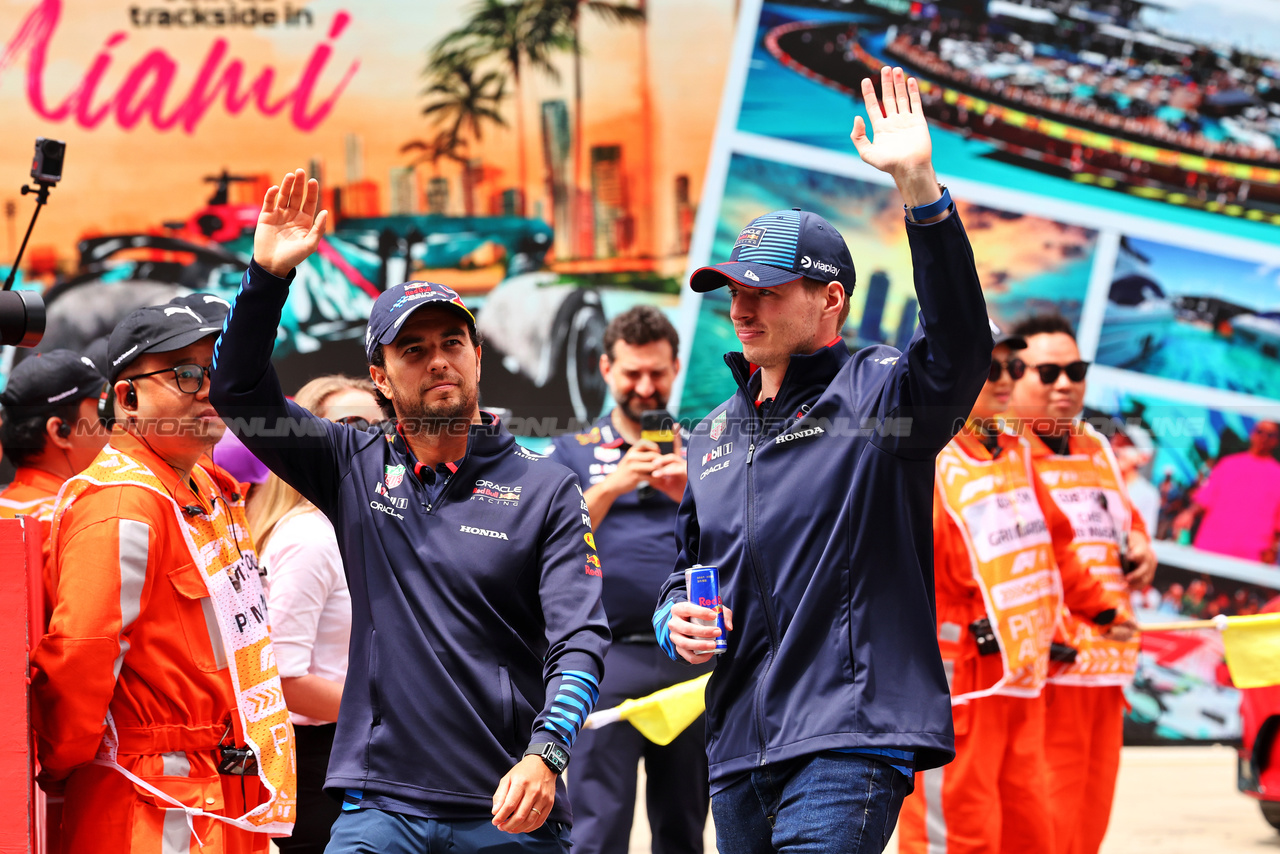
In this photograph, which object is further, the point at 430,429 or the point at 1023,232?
the point at 1023,232

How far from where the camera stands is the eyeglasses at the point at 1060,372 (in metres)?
6.28

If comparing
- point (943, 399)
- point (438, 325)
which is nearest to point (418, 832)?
point (438, 325)

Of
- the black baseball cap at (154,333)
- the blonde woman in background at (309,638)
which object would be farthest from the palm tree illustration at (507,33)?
the black baseball cap at (154,333)

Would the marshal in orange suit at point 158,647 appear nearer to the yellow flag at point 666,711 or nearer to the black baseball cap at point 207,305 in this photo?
the black baseball cap at point 207,305

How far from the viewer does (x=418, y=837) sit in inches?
125

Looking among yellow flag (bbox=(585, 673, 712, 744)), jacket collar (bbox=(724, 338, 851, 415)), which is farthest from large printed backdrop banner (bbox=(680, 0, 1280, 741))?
jacket collar (bbox=(724, 338, 851, 415))

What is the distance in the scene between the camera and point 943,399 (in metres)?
3.06

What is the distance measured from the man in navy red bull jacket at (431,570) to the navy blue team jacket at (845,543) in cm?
43

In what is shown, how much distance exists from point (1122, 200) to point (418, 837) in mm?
9414

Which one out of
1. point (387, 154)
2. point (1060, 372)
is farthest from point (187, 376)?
point (387, 154)

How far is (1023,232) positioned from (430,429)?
324 inches

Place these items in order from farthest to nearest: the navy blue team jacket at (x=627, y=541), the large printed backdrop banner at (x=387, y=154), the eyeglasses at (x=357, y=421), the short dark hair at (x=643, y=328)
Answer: the large printed backdrop banner at (x=387, y=154), the short dark hair at (x=643, y=328), the navy blue team jacket at (x=627, y=541), the eyeglasses at (x=357, y=421)

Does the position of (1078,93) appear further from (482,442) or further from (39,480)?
(39,480)

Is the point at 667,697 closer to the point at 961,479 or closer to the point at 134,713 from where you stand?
the point at 961,479
